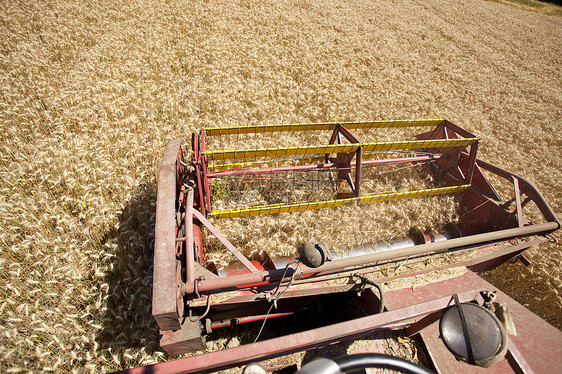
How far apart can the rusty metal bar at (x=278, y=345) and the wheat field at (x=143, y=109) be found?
3.00 ft

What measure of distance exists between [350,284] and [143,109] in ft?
13.2

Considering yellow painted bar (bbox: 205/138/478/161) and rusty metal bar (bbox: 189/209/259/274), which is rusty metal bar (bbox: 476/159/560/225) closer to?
yellow painted bar (bbox: 205/138/478/161)

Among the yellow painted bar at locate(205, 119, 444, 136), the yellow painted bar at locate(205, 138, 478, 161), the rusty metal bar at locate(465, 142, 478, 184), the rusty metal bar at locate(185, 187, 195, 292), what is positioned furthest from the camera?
the rusty metal bar at locate(465, 142, 478, 184)

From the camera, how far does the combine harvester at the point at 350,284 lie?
5.15 feet

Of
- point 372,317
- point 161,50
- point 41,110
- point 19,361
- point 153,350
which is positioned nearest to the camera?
point 372,317

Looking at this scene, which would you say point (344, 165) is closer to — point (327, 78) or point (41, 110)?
point (327, 78)

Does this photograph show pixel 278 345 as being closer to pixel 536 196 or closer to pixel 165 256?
pixel 165 256

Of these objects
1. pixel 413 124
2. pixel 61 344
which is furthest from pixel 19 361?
pixel 413 124

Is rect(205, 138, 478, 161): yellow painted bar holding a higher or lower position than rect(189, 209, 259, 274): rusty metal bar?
higher

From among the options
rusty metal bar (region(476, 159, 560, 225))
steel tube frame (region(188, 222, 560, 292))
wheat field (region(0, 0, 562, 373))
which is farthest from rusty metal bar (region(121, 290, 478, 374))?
rusty metal bar (region(476, 159, 560, 225))

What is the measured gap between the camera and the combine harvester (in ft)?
5.15

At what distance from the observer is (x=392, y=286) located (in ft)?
8.54

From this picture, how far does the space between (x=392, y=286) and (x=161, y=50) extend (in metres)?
6.56

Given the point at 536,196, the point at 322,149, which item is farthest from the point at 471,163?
the point at 322,149
